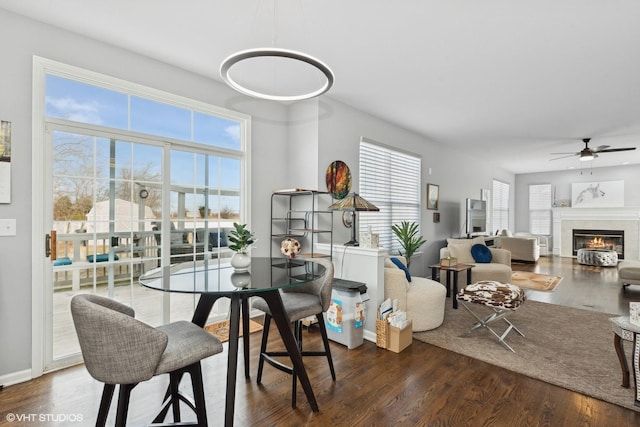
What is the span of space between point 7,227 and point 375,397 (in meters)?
2.87

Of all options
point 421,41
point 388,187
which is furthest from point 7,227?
point 388,187

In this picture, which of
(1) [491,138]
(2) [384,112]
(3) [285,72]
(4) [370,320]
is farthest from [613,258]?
(3) [285,72]

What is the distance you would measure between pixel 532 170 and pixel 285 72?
9307mm

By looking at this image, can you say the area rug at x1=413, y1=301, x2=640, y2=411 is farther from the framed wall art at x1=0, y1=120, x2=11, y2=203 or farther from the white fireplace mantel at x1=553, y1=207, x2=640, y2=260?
the white fireplace mantel at x1=553, y1=207, x2=640, y2=260

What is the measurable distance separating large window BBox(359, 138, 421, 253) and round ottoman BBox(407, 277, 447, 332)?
132cm

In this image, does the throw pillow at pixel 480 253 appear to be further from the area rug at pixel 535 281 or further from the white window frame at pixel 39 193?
the white window frame at pixel 39 193

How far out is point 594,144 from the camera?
622cm

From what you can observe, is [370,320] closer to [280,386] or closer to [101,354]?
[280,386]

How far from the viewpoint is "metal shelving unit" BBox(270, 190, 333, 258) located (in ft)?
12.7

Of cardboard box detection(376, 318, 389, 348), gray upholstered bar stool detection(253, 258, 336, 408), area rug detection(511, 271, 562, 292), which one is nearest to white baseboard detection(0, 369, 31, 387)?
gray upholstered bar stool detection(253, 258, 336, 408)

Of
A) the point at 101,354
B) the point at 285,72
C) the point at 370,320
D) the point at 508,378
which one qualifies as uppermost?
the point at 285,72

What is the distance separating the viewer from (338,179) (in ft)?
13.2

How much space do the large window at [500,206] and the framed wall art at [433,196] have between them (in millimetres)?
3434

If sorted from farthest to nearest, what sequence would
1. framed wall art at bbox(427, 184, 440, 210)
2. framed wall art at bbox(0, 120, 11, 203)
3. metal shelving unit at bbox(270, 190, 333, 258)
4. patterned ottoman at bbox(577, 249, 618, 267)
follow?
patterned ottoman at bbox(577, 249, 618, 267) → framed wall art at bbox(427, 184, 440, 210) → metal shelving unit at bbox(270, 190, 333, 258) → framed wall art at bbox(0, 120, 11, 203)
